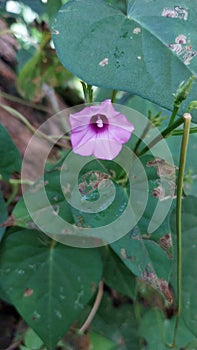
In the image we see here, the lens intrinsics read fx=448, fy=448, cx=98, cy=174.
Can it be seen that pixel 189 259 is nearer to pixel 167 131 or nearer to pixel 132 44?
pixel 167 131

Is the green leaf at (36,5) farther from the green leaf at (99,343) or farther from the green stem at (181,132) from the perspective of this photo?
the green leaf at (99,343)

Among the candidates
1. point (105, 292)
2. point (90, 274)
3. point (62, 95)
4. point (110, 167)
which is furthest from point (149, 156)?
point (62, 95)

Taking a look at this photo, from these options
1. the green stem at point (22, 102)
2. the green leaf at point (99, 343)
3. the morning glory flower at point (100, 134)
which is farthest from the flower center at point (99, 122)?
the green stem at point (22, 102)

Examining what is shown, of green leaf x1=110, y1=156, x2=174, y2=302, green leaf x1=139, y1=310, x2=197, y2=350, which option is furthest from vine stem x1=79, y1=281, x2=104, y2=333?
green leaf x1=110, y1=156, x2=174, y2=302

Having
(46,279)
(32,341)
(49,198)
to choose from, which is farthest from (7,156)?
(32,341)

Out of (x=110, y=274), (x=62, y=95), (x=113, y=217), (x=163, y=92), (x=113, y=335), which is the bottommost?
(x=113, y=335)

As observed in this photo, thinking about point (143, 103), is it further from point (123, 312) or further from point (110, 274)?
point (123, 312)

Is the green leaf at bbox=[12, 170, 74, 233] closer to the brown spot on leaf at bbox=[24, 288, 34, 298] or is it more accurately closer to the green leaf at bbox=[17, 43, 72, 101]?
the brown spot on leaf at bbox=[24, 288, 34, 298]
